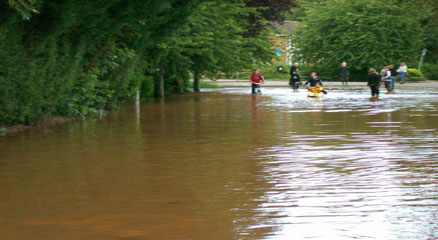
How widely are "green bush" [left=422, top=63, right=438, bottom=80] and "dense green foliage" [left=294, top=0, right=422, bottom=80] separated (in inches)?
64.2

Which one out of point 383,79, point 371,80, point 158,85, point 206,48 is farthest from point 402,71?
point 206,48

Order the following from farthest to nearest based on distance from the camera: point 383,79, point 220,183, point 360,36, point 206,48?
point 360,36, point 383,79, point 206,48, point 220,183

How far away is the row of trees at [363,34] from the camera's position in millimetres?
56469

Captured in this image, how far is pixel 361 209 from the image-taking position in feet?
24.6

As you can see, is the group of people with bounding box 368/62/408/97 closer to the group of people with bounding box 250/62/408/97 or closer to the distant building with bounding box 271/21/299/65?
the group of people with bounding box 250/62/408/97

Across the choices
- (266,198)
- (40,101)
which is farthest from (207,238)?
(40,101)

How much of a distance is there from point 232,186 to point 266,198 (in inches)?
33.0

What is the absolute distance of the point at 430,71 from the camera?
59.6 metres

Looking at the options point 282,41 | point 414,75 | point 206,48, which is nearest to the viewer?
point 206,48

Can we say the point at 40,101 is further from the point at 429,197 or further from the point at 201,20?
the point at 201,20

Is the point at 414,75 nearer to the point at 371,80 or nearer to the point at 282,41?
the point at 282,41

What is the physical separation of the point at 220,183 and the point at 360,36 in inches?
1935

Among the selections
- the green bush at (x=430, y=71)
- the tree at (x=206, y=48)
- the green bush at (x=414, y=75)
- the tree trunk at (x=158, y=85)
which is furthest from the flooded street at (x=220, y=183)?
the green bush at (x=430, y=71)

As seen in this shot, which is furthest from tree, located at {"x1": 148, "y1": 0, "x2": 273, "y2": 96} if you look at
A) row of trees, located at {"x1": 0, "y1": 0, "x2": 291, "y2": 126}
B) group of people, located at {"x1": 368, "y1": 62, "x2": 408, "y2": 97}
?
group of people, located at {"x1": 368, "y1": 62, "x2": 408, "y2": 97}
